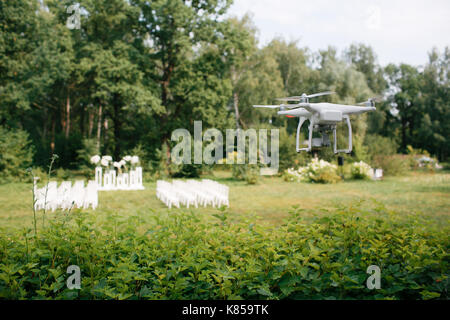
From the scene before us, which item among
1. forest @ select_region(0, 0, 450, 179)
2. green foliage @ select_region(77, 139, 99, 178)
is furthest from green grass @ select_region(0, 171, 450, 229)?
green foliage @ select_region(77, 139, 99, 178)

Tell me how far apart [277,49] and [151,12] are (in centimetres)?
664

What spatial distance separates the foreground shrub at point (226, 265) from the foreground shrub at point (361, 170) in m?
14.5

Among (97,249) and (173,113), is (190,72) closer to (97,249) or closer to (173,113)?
(173,113)

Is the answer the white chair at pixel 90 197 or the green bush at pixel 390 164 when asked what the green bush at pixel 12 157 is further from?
the green bush at pixel 390 164

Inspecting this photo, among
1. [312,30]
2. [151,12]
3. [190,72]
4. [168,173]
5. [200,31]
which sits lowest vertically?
[168,173]

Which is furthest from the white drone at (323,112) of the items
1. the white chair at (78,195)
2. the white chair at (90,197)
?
the white chair at (90,197)

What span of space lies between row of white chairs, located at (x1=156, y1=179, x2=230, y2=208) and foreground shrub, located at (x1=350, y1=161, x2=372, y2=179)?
894 centimetres

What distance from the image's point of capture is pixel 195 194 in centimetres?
995

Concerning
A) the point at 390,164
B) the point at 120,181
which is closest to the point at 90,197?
the point at 120,181

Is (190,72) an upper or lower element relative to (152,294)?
upper

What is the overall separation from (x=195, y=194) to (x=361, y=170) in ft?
32.4

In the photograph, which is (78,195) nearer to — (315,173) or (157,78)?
(157,78)

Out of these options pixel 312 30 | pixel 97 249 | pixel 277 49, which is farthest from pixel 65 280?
pixel 277 49
